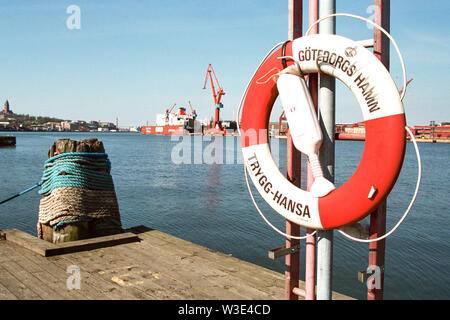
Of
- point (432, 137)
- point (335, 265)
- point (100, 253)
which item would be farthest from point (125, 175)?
point (432, 137)

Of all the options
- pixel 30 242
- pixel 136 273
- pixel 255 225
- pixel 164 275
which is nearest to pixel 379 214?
pixel 164 275

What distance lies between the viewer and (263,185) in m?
2.04

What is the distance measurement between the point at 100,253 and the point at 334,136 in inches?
74.2

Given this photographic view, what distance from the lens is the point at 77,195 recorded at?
3113mm

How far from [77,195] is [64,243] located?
15.3 inches

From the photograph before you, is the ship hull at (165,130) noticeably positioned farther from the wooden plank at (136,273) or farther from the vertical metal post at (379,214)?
the vertical metal post at (379,214)

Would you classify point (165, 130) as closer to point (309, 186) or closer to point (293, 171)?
point (293, 171)

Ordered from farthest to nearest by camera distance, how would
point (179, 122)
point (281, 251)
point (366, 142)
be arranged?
point (179, 122), point (281, 251), point (366, 142)

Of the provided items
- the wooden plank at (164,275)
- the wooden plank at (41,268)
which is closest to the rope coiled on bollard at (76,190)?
the wooden plank at (41,268)

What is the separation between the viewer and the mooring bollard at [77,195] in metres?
3.08

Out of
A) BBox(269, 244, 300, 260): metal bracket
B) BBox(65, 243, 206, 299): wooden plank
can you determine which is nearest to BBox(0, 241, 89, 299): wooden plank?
BBox(65, 243, 206, 299): wooden plank

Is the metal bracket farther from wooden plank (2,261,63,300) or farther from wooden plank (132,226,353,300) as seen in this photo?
wooden plank (2,261,63,300)

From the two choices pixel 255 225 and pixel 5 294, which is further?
pixel 255 225
